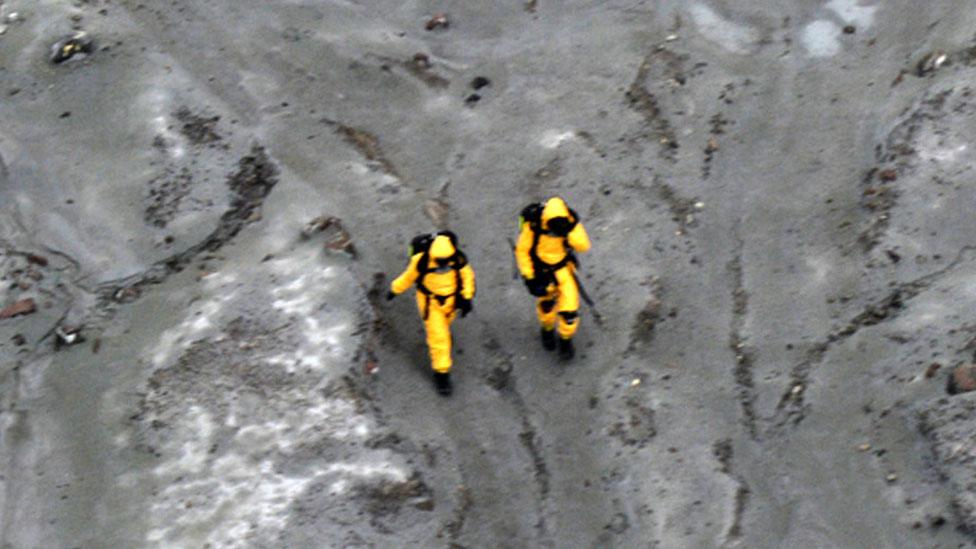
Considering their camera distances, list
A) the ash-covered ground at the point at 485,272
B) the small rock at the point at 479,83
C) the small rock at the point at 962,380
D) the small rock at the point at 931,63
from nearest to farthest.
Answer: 1. the small rock at the point at 962,380
2. the ash-covered ground at the point at 485,272
3. the small rock at the point at 931,63
4. the small rock at the point at 479,83

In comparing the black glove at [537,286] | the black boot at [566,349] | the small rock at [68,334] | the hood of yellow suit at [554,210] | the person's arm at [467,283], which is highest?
the hood of yellow suit at [554,210]

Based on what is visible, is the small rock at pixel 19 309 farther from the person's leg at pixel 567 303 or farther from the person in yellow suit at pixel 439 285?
the person's leg at pixel 567 303

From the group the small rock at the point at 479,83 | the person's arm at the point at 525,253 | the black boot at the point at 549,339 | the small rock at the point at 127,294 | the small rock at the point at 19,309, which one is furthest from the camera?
the small rock at the point at 479,83

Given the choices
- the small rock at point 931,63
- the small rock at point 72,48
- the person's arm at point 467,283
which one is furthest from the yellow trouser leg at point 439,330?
the small rock at point 931,63

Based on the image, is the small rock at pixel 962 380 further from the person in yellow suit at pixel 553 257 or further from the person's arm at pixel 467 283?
the person's arm at pixel 467 283

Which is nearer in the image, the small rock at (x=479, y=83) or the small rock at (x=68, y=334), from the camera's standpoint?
the small rock at (x=68, y=334)

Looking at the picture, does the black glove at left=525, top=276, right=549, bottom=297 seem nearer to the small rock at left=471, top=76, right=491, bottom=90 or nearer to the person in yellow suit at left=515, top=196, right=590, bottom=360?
the person in yellow suit at left=515, top=196, right=590, bottom=360

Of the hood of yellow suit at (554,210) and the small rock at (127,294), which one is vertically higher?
the hood of yellow suit at (554,210)
